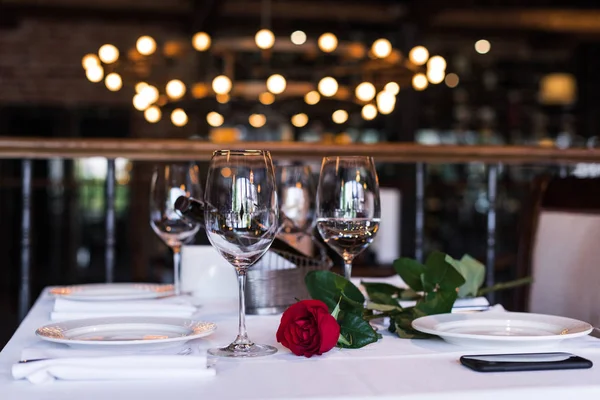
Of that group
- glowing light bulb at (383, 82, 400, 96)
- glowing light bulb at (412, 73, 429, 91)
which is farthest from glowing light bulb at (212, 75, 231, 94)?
glowing light bulb at (412, 73, 429, 91)

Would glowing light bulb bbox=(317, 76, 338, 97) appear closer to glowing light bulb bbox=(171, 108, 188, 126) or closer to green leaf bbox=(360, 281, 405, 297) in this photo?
glowing light bulb bbox=(171, 108, 188, 126)

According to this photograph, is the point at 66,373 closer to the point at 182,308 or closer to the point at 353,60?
the point at 182,308

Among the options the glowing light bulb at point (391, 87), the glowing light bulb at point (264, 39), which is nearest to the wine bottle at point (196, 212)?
the glowing light bulb at point (264, 39)

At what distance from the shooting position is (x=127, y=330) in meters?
1.08

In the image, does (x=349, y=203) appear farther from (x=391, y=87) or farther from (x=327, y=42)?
(x=391, y=87)

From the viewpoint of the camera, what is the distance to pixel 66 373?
0.83 m

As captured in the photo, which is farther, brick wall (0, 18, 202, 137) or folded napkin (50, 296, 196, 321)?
brick wall (0, 18, 202, 137)

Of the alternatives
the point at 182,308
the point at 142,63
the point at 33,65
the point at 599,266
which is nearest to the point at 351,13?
the point at 33,65

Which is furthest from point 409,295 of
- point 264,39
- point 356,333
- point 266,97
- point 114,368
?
point 266,97

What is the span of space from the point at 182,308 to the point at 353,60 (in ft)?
14.3

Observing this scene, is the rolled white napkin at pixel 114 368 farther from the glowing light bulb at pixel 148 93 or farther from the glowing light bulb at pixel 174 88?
the glowing light bulb at pixel 148 93

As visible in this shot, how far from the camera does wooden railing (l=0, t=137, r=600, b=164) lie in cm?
239

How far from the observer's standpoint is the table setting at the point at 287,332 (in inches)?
32.7

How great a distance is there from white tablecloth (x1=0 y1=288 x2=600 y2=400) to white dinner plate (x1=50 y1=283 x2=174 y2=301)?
355 mm
